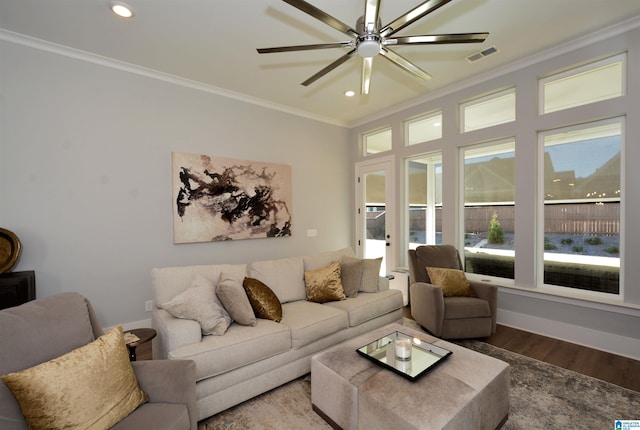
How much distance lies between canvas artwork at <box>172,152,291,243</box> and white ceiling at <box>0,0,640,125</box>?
1.13m

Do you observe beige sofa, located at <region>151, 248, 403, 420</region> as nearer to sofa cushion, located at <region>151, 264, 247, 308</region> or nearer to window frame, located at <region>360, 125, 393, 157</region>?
sofa cushion, located at <region>151, 264, 247, 308</region>

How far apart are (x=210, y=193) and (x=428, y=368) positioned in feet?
10.4

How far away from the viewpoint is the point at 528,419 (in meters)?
1.92

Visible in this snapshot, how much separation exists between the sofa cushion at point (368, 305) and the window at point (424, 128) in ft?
8.39

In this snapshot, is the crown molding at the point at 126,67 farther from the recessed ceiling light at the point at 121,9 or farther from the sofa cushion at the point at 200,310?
the sofa cushion at the point at 200,310

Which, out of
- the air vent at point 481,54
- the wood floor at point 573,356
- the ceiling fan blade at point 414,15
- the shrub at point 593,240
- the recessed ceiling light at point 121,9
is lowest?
the wood floor at point 573,356

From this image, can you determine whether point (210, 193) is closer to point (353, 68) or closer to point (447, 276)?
point (353, 68)

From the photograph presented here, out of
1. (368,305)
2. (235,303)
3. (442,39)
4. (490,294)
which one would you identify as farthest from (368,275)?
(442,39)

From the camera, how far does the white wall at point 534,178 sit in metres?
2.71

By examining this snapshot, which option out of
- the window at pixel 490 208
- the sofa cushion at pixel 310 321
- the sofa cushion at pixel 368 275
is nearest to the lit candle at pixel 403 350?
the sofa cushion at pixel 310 321

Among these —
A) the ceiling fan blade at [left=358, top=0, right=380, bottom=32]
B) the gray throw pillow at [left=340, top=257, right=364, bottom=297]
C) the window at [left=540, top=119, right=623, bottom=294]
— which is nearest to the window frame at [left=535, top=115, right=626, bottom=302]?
the window at [left=540, top=119, right=623, bottom=294]

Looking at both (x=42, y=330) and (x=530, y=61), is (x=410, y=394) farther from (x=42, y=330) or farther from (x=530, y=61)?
(x=530, y=61)

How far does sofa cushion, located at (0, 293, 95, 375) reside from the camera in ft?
4.18

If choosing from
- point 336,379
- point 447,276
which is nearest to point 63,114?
point 336,379
